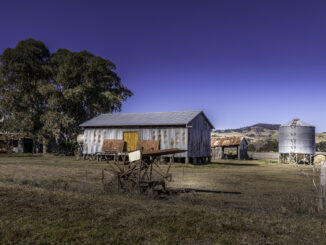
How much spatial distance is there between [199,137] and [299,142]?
46.7 ft

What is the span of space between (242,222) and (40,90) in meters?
37.3

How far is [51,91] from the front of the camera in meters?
39.0

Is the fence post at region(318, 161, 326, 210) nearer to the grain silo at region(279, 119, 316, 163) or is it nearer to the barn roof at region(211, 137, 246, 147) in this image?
the grain silo at region(279, 119, 316, 163)

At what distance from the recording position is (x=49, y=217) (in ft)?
22.9

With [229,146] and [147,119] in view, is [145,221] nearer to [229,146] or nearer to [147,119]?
[147,119]

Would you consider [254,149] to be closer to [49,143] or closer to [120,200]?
[49,143]

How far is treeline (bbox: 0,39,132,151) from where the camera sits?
3911 centimetres

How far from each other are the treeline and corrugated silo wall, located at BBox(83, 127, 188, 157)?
23.9 feet

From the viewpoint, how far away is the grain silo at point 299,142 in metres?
36.1

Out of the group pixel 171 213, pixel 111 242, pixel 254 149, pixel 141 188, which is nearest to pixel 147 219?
pixel 171 213

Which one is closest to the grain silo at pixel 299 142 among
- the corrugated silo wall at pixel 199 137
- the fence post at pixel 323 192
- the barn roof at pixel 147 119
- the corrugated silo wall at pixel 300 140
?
the corrugated silo wall at pixel 300 140

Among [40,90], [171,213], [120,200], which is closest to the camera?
[171,213]

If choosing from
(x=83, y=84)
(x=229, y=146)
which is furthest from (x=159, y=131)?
(x=229, y=146)

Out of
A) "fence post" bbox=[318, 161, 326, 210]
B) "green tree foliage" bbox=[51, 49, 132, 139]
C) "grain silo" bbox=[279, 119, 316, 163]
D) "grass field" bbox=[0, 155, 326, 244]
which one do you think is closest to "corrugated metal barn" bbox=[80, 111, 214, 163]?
"green tree foliage" bbox=[51, 49, 132, 139]
